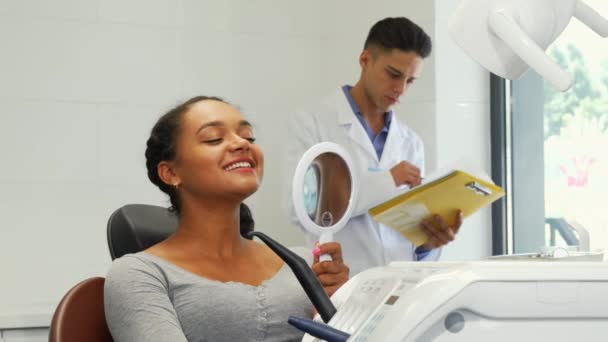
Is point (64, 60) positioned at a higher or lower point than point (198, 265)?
higher

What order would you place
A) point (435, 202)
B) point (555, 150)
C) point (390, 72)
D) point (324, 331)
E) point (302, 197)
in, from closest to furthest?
point (324, 331) < point (302, 197) < point (435, 202) < point (390, 72) < point (555, 150)

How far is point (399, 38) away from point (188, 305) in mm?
1230

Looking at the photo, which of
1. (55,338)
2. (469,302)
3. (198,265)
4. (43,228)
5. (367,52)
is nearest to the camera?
(469,302)

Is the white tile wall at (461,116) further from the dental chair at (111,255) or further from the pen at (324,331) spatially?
the pen at (324,331)

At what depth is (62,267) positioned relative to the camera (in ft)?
9.39

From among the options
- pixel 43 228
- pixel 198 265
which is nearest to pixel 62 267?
pixel 43 228

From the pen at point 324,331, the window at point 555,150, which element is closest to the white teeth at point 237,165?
the pen at point 324,331

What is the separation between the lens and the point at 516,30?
3.22ft

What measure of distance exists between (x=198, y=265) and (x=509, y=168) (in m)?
1.73

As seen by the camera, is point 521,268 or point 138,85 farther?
point 138,85

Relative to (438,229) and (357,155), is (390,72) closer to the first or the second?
(357,155)

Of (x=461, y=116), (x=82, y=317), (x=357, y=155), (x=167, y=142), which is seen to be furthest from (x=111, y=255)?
(x=461, y=116)

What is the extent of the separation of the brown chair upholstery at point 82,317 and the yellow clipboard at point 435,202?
716 millimetres

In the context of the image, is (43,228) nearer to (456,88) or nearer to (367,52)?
(367,52)
